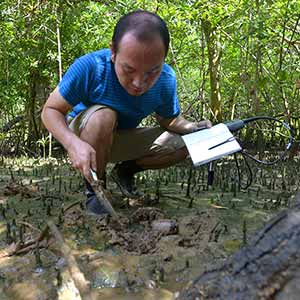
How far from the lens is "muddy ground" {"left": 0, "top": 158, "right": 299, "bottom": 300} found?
6.65 ft

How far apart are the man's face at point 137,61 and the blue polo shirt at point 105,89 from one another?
154mm

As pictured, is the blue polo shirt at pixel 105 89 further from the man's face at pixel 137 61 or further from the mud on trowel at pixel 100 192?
the mud on trowel at pixel 100 192

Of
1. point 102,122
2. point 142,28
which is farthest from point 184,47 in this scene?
point 142,28

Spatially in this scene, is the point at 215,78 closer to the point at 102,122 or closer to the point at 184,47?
Answer: the point at 184,47

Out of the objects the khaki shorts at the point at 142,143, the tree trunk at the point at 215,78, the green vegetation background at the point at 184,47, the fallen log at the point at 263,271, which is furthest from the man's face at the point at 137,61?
the tree trunk at the point at 215,78

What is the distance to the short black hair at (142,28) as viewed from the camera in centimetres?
233

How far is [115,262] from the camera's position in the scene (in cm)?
223

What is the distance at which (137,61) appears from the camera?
236cm

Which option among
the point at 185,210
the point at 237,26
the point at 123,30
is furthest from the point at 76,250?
the point at 237,26

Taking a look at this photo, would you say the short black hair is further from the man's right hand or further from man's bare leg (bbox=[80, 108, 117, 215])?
the man's right hand

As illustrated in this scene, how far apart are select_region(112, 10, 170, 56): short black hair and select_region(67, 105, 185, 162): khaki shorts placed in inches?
30.4

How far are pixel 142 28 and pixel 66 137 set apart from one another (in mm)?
662

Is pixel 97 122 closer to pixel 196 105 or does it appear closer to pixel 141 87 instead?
pixel 141 87

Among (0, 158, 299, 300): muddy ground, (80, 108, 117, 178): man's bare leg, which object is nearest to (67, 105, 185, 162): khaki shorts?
(0, 158, 299, 300): muddy ground
